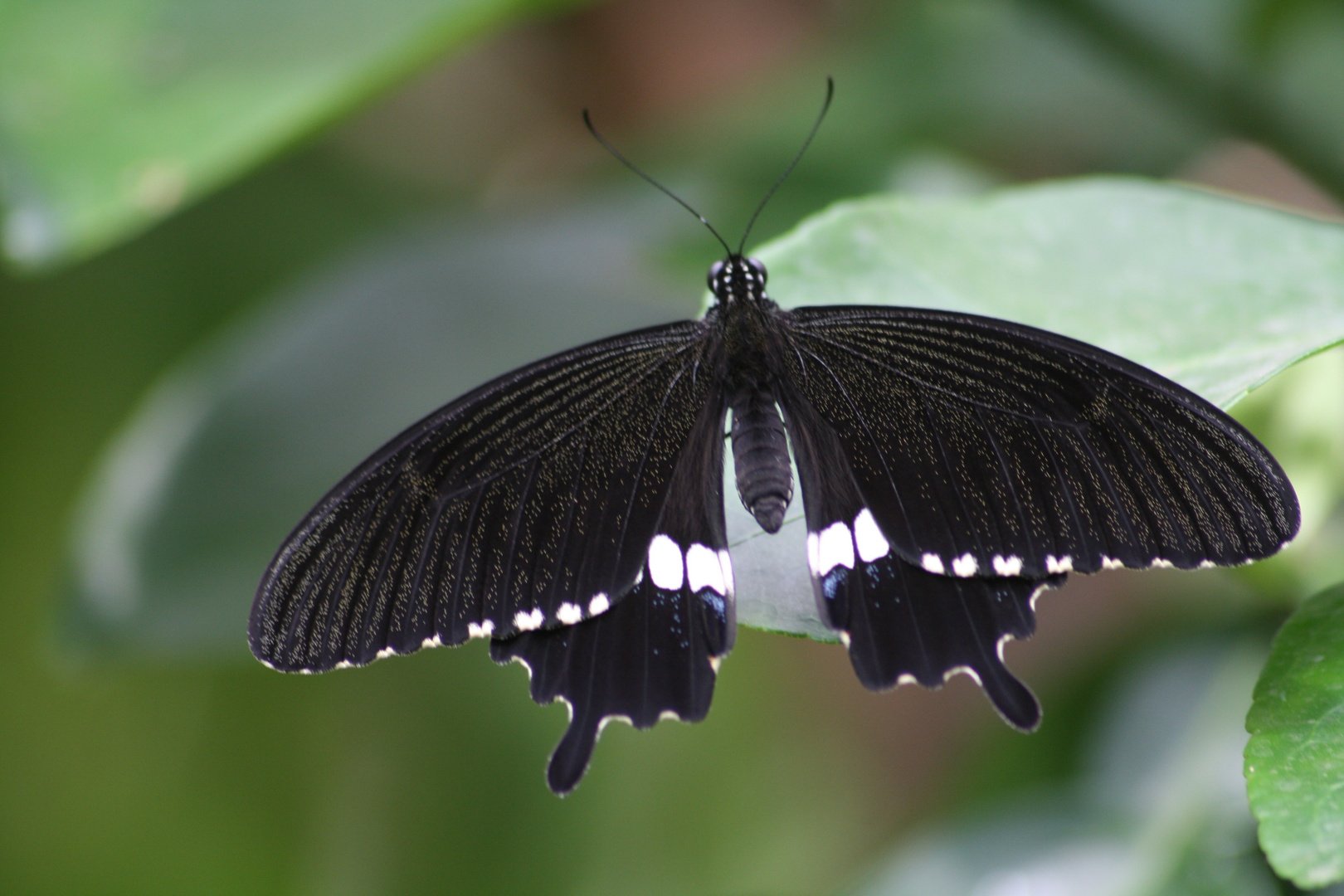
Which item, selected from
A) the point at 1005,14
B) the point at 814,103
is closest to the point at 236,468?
the point at 814,103

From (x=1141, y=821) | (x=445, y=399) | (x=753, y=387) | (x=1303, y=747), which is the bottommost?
(x=1303, y=747)

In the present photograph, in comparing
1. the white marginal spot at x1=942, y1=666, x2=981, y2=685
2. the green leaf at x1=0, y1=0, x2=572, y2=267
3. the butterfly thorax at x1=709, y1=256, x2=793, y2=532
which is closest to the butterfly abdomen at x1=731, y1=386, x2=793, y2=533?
the butterfly thorax at x1=709, y1=256, x2=793, y2=532

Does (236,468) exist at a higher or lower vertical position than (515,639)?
higher

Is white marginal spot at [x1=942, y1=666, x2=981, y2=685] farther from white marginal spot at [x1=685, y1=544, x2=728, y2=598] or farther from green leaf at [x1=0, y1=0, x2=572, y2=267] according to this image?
green leaf at [x1=0, y1=0, x2=572, y2=267]

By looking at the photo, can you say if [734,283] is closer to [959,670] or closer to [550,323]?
[959,670]

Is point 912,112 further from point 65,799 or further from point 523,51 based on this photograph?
point 65,799

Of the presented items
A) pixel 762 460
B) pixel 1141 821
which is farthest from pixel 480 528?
pixel 1141 821
